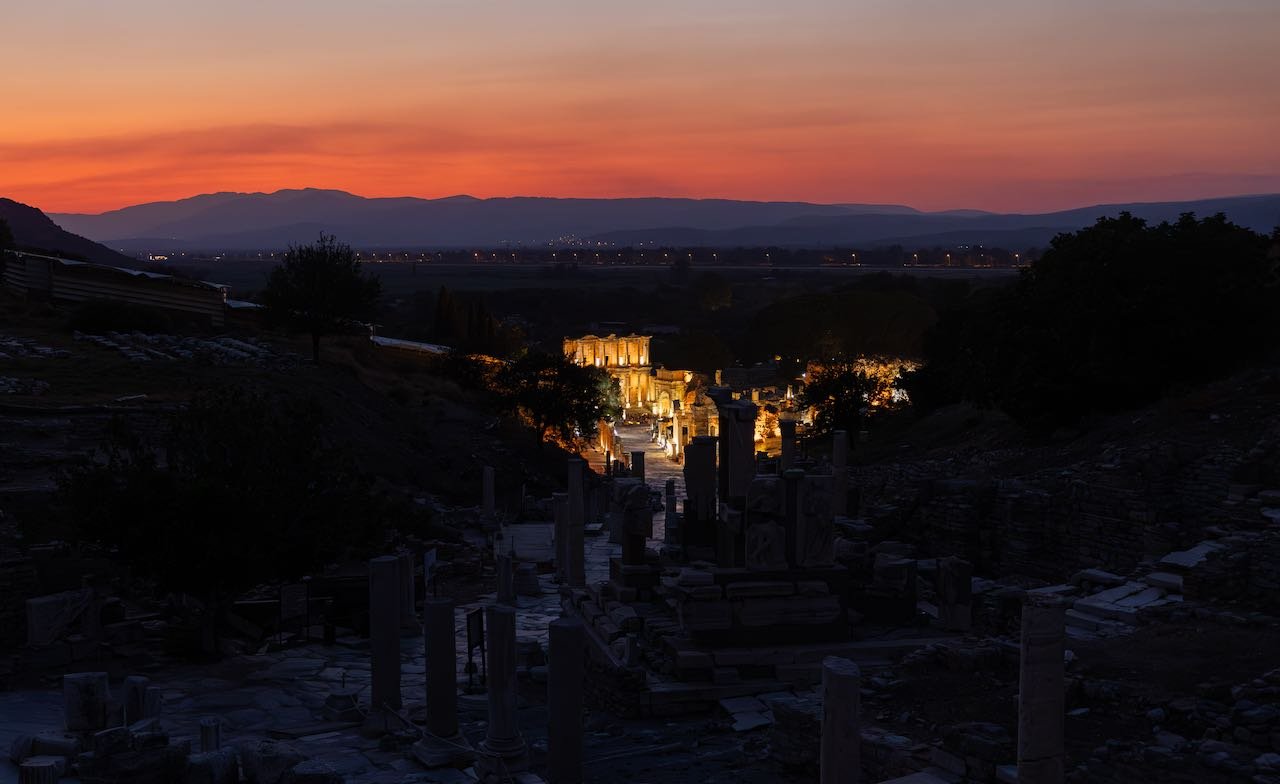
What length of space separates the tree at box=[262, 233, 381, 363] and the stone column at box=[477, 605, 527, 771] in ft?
111

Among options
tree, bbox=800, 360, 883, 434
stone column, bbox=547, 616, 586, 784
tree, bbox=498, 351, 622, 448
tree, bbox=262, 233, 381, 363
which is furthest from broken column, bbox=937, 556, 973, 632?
tree, bbox=262, 233, 381, 363

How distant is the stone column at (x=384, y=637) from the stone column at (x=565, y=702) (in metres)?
2.99

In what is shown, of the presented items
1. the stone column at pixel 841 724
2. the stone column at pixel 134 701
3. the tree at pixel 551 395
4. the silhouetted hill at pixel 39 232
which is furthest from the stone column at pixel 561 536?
the silhouetted hill at pixel 39 232

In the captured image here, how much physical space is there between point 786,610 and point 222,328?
4017 cm

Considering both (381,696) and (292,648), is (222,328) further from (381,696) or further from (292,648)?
(381,696)

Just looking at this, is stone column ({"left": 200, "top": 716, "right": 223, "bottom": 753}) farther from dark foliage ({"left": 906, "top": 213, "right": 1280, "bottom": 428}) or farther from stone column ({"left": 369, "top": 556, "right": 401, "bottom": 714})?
dark foliage ({"left": 906, "top": 213, "right": 1280, "bottom": 428})

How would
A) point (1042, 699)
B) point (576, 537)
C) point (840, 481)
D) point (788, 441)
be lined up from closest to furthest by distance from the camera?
point (1042, 699) → point (576, 537) → point (840, 481) → point (788, 441)

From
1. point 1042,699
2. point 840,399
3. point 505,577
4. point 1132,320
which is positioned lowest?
point 505,577

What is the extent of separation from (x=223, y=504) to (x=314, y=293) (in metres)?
28.7

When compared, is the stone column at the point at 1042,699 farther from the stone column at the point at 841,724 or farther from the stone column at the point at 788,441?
the stone column at the point at 788,441

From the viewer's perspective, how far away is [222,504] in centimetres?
1691

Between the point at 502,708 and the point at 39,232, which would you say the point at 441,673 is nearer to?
the point at 502,708

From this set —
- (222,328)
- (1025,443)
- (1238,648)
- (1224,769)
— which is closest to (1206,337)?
(1025,443)

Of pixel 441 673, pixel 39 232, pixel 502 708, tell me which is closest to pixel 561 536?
pixel 441 673
